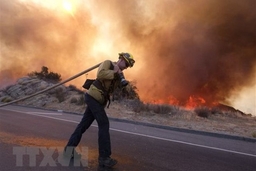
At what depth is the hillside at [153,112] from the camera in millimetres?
11711

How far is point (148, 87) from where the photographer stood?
26.7 metres

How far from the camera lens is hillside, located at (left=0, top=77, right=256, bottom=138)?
1171cm

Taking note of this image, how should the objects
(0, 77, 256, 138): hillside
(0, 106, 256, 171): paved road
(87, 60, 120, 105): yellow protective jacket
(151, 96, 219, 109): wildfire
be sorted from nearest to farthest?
(87, 60, 120, 105): yellow protective jacket
(0, 106, 256, 171): paved road
(0, 77, 256, 138): hillside
(151, 96, 219, 109): wildfire

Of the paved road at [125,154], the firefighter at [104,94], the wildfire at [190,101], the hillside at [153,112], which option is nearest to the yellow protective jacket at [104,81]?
the firefighter at [104,94]

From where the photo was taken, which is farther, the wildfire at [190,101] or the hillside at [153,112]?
the wildfire at [190,101]

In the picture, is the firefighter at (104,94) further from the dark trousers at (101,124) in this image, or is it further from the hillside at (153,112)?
the hillside at (153,112)

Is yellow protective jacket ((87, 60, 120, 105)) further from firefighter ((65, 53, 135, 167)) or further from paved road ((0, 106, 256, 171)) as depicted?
paved road ((0, 106, 256, 171))

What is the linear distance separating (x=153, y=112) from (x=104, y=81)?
11573 mm

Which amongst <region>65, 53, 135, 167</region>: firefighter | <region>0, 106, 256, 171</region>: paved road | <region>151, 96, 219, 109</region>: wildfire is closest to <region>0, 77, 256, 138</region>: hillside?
<region>151, 96, 219, 109</region>: wildfire

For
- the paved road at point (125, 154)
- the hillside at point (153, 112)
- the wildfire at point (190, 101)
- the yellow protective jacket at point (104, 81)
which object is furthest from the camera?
the wildfire at point (190, 101)

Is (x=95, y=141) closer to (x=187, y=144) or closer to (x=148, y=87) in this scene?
(x=187, y=144)

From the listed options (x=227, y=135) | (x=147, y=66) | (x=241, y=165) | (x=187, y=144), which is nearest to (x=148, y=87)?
(x=147, y=66)

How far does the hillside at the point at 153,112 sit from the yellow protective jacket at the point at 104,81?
647cm

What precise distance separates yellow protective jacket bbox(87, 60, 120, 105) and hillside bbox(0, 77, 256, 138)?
6465 mm
